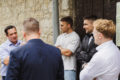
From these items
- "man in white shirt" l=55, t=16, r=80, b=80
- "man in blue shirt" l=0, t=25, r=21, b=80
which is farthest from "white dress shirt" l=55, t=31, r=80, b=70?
"man in blue shirt" l=0, t=25, r=21, b=80

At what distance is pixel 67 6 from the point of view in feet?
22.7

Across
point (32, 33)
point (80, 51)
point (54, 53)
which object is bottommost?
point (80, 51)

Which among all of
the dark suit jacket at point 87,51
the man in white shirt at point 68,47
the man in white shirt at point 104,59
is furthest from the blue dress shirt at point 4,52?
the man in white shirt at point 104,59

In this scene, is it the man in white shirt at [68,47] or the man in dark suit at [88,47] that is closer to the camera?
the man in dark suit at [88,47]

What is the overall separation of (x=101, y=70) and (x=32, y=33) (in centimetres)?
86

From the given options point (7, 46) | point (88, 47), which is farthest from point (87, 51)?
point (7, 46)

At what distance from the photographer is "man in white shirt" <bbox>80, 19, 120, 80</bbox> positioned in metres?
3.33

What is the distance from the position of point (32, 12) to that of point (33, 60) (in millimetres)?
4563

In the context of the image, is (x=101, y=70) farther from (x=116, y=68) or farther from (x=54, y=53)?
(x=54, y=53)

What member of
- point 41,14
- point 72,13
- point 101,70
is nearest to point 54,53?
point 101,70

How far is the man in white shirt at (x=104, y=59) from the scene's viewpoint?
333 centimetres

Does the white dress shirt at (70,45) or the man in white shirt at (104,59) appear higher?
the man in white shirt at (104,59)

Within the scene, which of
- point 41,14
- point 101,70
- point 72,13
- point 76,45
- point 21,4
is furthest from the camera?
point 21,4

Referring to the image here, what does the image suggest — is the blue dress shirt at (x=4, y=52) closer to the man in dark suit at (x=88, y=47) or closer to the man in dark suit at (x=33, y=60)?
the man in dark suit at (x=88, y=47)
